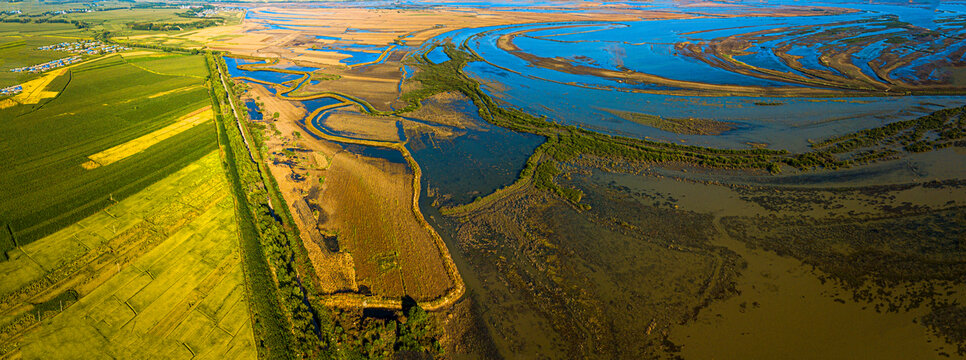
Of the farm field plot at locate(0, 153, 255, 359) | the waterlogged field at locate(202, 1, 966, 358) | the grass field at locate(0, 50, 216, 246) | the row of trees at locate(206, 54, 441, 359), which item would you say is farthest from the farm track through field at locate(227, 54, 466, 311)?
the grass field at locate(0, 50, 216, 246)

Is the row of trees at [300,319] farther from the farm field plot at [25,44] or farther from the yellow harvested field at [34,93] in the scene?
the farm field plot at [25,44]

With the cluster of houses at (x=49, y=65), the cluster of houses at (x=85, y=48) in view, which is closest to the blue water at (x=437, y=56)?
the cluster of houses at (x=49, y=65)

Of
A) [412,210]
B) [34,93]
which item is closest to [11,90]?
[34,93]

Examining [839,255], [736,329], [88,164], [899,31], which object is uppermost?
[899,31]

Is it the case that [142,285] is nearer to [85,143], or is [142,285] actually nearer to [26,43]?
[85,143]

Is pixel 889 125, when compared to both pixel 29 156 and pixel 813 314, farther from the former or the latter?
pixel 29 156

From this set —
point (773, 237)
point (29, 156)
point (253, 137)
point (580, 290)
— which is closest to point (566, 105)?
point (773, 237)
